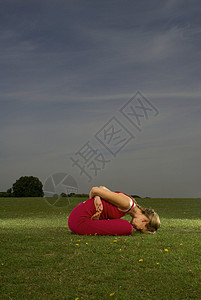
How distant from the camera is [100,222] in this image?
290 inches

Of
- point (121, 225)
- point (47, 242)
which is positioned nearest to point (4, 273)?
point (47, 242)

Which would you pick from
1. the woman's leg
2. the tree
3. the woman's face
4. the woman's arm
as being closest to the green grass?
the woman's leg

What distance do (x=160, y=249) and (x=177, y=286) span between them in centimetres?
198

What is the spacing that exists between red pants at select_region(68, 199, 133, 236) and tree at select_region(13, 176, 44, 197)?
2373 cm

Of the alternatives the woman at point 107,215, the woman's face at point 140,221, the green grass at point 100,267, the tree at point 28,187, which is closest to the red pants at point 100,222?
the woman at point 107,215

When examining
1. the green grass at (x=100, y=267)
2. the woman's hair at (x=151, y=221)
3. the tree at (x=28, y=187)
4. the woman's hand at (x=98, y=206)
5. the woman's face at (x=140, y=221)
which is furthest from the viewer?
the tree at (x=28, y=187)

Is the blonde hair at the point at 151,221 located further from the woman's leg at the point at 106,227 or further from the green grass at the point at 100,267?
the woman's leg at the point at 106,227

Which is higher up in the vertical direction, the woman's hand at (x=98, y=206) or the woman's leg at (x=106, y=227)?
the woman's hand at (x=98, y=206)

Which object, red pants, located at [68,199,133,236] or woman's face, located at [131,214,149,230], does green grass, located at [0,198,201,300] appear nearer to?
red pants, located at [68,199,133,236]

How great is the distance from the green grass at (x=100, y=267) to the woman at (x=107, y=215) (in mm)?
274

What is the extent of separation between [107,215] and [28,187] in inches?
967

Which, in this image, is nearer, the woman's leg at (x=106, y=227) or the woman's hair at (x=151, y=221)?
the woman's leg at (x=106, y=227)

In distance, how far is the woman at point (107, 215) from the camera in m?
→ 7.35

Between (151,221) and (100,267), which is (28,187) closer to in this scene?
(151,221)
